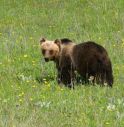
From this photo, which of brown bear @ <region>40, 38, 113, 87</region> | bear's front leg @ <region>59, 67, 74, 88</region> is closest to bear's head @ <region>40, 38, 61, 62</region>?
brown bear @ <region>40, 38, 113, 87</region>

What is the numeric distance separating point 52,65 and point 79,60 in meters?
1.52

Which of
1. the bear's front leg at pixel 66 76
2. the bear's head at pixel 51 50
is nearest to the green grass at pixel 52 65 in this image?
the bear's front leg at pixel 66 76

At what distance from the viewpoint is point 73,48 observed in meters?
11.1

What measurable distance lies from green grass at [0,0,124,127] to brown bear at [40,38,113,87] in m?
0.26

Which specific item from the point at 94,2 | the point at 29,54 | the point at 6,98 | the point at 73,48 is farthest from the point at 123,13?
the point at 6,98

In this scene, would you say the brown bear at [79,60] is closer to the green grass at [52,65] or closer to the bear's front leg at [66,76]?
the bear's front leg at [66,76]

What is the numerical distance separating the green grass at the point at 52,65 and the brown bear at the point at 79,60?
26cm

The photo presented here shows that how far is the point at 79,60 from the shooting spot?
35.6ft

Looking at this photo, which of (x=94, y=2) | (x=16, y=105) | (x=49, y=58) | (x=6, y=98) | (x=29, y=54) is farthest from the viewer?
(x=94, y=2)

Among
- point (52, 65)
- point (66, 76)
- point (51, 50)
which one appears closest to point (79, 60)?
point (66, 76)

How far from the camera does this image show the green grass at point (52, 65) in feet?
27.8

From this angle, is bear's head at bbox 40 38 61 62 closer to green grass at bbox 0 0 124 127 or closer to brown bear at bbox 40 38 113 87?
brown bear at bbox 40 38 113 87

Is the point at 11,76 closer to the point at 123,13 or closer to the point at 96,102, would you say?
the point at 96,102

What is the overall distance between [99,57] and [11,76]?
2006mm
